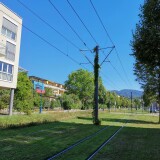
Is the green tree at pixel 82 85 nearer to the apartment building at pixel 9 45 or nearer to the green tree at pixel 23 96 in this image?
the green tree at pixel 23 96

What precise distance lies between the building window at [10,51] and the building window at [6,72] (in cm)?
132

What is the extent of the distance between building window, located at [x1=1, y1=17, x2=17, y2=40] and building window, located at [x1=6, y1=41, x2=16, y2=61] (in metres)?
1.17

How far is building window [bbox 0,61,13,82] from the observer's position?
39537 mm

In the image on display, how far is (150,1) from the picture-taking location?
1861 centimetres

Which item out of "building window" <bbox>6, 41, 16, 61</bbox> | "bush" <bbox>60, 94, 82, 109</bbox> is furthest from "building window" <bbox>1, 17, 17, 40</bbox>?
"bush" <bbox>60, 94, 82, 109</bbox>

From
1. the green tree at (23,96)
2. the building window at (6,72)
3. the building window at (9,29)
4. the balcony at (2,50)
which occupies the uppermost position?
the building window at (9,29)

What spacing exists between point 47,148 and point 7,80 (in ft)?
98.1

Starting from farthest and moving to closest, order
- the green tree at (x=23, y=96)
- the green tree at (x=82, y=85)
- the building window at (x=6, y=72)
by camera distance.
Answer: the green tree at (x=82, y=85)
the green tree at (x=23, y=96)
the building window at (x=6, y=72)

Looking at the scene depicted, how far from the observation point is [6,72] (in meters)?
40.9

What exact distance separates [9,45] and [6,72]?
4.34m

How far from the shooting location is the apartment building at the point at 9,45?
3981cm

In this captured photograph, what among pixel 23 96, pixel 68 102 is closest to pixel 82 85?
pixel 68 102

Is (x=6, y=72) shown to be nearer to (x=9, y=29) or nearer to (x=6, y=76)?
(x=6, y=76)

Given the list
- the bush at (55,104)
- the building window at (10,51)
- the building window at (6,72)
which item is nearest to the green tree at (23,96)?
the building window at (6,72)
